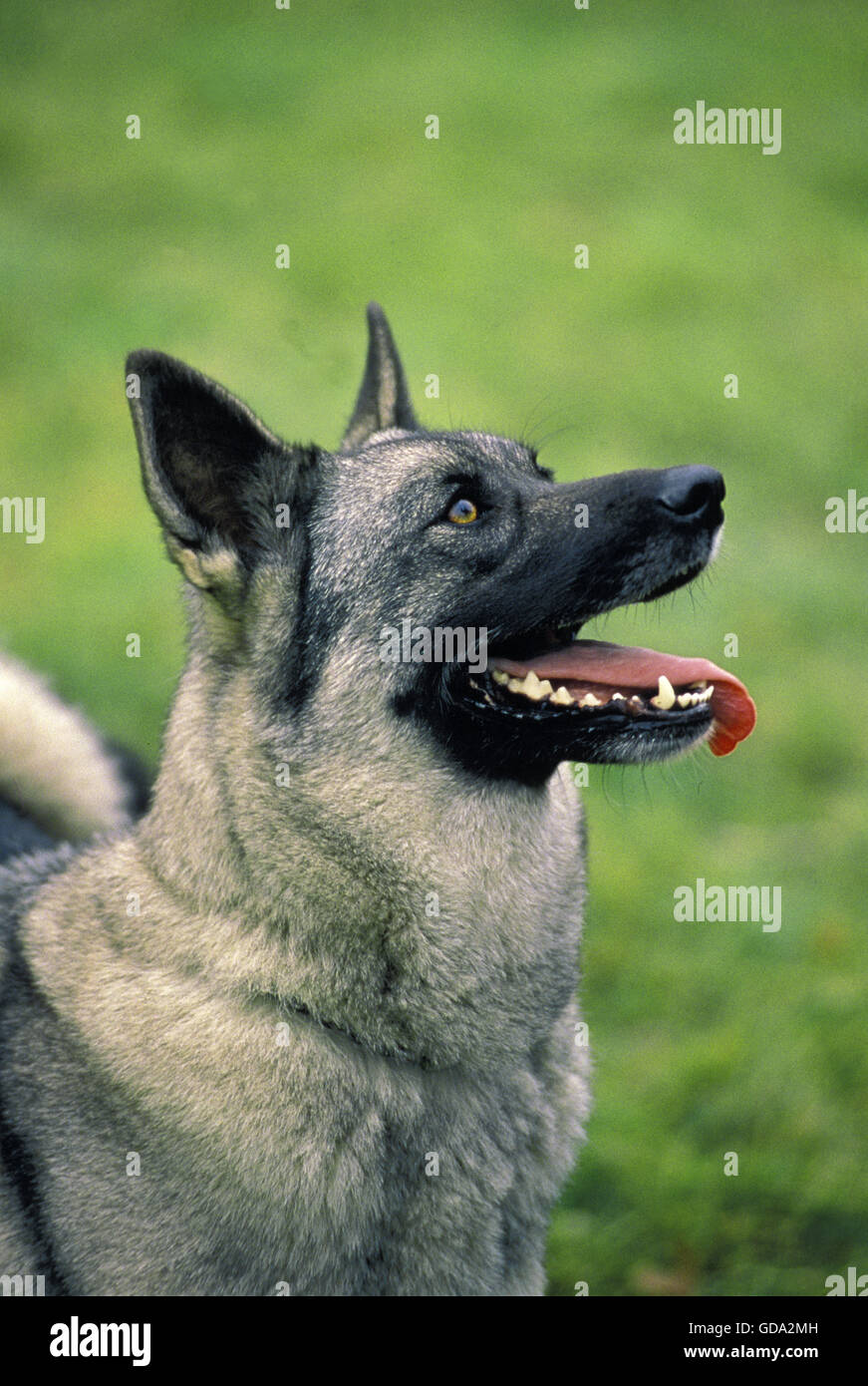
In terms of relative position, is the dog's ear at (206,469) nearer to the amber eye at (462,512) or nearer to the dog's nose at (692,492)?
the amber eye at (462,512)

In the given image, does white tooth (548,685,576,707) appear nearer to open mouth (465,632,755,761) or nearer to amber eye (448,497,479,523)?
open mouth (465,632,755,761)

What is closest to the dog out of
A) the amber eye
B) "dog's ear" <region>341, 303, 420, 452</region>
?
the amber eye

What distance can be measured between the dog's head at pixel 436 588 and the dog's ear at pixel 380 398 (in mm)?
636

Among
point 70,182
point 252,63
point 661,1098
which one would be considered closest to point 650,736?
point 661,1098

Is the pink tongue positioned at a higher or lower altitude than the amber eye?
lower

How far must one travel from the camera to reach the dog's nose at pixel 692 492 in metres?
3.25

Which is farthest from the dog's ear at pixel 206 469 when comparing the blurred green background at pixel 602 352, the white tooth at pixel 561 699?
the blurred green background at pixel 602 352

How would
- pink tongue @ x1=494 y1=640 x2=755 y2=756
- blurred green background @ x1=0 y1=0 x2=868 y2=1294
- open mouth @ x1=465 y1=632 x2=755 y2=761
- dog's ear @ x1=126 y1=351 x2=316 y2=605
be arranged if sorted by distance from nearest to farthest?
dog's ear @ x1=126 y1=351 x2=316 y2=605, open mouth @ x1=465 y1=632 x2=755 y2=761, pink tongue @ x1=494 y1=640 x2=755 y2=756, blurred green background @ x1=0 y1=0 x2=868 y2=1294

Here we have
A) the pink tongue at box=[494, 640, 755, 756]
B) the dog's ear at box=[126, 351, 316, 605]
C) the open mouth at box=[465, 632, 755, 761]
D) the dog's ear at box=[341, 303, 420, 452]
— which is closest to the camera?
the dog's ear at box=[126, 351, 316, 605]

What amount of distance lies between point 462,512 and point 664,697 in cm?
71

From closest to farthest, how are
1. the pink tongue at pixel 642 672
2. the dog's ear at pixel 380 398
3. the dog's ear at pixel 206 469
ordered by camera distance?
the dog's ear at pixel 206 469 → the pink tongue at pixel 642 672 → the dog's ear at pixel 380 398

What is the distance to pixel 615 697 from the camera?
3.19 metres

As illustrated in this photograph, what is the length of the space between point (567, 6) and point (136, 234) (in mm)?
6314

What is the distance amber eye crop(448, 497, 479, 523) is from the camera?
3.35m
